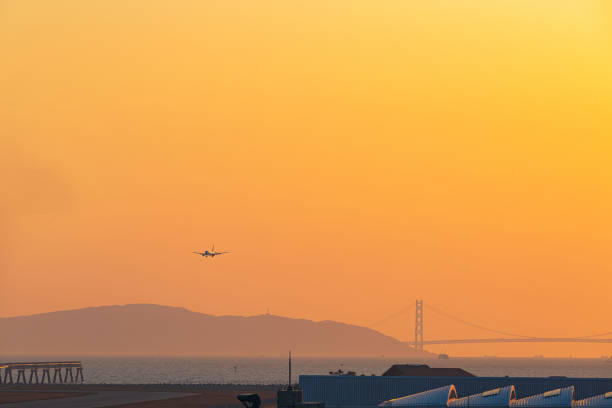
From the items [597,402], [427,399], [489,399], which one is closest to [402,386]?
[427,399]

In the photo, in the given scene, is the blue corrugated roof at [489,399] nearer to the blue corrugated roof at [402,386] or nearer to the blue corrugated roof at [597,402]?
the blue corrugated roof at [402,386]

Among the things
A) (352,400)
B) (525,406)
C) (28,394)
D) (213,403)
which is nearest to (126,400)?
(213,403)

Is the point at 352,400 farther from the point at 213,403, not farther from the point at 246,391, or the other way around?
the point at 246,391

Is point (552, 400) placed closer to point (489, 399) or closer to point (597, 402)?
point (597, 402)

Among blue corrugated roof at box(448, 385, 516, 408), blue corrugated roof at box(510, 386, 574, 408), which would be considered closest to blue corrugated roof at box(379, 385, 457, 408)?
blue corrugated roof at box(448, 385, 516, 408)

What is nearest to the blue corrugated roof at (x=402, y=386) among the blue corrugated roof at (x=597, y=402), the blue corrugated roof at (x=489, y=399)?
the blue corrugated roof at (x=597, y=402)

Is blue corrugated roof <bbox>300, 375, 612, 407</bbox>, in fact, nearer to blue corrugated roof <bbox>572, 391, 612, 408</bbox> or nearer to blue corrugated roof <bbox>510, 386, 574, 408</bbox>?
blue corrugated roof <bbox>572, 391, 612, 408</bbox>
